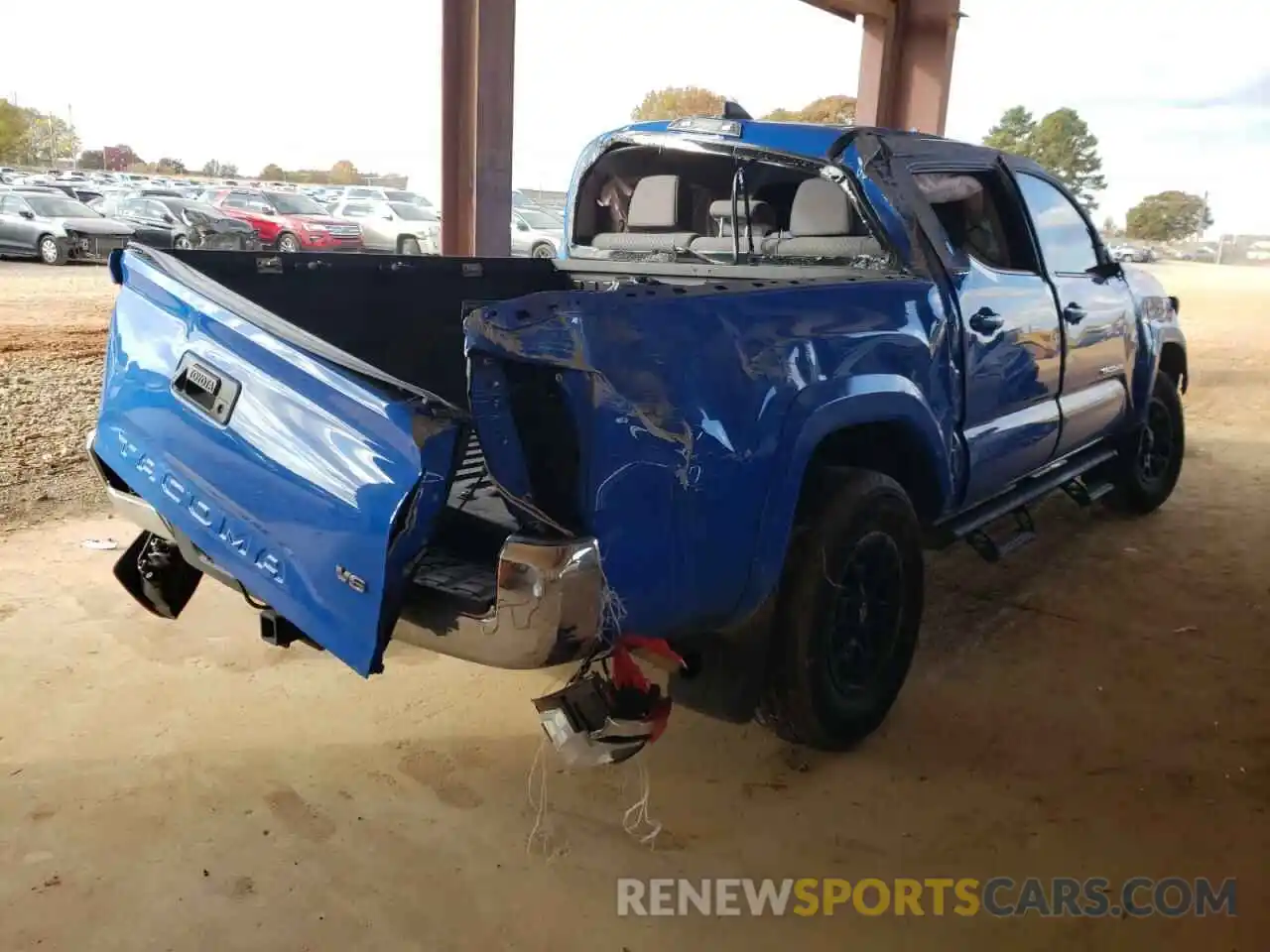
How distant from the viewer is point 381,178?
45.4m

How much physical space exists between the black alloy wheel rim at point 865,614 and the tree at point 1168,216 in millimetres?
59804

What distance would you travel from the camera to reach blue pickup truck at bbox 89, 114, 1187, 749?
7.06ft

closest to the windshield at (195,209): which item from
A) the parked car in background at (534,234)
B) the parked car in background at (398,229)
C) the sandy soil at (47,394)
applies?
the parked car in background at (398,229)

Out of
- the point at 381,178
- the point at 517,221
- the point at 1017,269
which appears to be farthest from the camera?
the point at 381,178

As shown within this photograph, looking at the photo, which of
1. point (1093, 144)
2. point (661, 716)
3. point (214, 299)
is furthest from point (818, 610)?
point (1093, 144)

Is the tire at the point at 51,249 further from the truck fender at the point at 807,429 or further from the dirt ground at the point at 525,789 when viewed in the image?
the truck fender at the point at 807,429

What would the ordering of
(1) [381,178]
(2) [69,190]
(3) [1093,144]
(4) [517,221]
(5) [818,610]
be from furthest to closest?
(3) [1093,144] < (1) [381,178] < (2) [69,190] < (4) [517,221] < (5) [818,610]

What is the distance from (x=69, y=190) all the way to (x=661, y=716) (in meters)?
27.4

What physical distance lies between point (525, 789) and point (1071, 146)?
5549 centimetres

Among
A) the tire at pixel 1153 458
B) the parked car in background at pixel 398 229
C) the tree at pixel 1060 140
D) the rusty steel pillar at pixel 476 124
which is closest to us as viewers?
the tire at pixel 1153 458

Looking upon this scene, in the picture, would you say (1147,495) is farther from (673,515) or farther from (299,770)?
(299,770)

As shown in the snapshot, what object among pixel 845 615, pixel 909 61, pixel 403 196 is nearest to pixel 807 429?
pixel 845 615

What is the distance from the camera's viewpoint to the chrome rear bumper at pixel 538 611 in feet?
6.86

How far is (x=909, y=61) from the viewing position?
11.6 m
